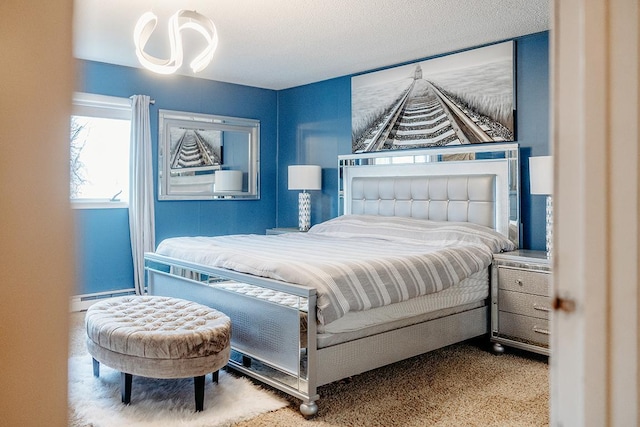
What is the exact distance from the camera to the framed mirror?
208 inches

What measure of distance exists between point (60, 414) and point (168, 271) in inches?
143

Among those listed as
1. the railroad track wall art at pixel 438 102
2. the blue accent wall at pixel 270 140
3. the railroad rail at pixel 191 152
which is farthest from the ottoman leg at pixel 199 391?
the railroad rail at pixel 191 152

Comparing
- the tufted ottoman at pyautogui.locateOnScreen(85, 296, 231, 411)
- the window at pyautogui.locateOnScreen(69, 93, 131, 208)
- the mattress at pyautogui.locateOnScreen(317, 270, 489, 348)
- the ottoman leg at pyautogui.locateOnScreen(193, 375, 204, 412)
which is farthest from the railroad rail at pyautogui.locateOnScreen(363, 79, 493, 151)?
the ottoman leg at pyautogui.locateOnScreen(193, 375, 204, 412)

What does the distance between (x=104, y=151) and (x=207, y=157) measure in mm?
1078

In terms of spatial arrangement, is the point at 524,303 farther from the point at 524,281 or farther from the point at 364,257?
the point at 364,257

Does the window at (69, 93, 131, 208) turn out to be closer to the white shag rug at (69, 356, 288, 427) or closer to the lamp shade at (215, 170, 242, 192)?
the lamp shade at (215, 170, 242, 192)

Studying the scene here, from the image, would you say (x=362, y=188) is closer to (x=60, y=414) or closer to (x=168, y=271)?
(x=168, y=271)

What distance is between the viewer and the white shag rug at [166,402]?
7.61 ft

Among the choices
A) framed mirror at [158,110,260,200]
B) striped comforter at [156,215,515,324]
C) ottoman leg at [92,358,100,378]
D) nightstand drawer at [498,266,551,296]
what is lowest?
ottoman leg at [92,358,100,378]

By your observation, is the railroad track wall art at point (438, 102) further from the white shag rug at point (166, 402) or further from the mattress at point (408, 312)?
the white shag rug at point (166, 402)

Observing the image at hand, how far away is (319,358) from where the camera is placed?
7.96ft

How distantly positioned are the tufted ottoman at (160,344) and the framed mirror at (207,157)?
2.82 m

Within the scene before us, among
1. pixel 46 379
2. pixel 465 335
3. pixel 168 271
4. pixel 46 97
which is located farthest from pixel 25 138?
pixel 168 271

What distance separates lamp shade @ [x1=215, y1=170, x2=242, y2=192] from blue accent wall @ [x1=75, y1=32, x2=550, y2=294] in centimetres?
17
